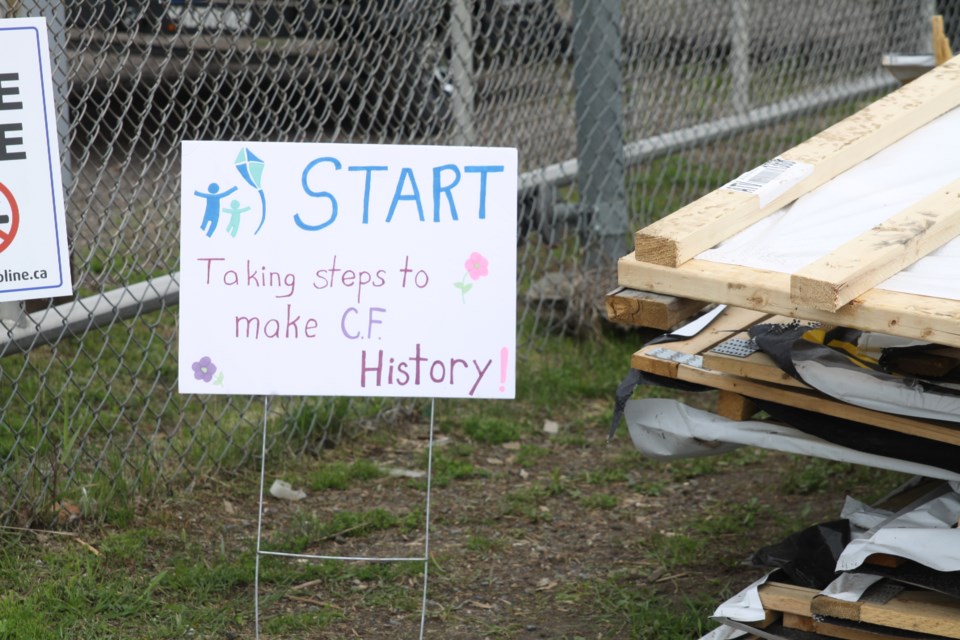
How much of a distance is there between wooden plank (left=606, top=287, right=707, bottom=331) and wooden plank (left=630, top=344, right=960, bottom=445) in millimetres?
181

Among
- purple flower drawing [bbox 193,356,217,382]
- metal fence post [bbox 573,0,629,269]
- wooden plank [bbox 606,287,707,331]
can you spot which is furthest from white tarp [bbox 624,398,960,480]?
metal fence post [bbox 573,0,629,269]

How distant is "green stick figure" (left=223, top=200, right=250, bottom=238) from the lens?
9.20 feet

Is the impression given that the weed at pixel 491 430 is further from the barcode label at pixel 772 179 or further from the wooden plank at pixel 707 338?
the barcode label at pixel 772 179

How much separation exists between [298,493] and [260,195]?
1.40 metres

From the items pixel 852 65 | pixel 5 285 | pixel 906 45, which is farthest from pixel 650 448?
pixel 906 45

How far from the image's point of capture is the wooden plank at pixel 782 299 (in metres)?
2.21

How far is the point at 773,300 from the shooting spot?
91.7 inches

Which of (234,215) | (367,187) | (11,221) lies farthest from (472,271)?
(11,221)

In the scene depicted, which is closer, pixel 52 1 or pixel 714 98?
pixel 52 1

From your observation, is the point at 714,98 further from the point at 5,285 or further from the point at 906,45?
the point at 5,285

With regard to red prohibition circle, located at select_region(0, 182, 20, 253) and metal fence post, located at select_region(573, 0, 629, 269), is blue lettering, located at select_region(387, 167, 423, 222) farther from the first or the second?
metal fence post, located at select_region(573, 0, 629, 269)

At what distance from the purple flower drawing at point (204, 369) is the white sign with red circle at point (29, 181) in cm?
45

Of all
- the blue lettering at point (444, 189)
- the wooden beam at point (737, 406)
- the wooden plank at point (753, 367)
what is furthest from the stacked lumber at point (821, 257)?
the blue lettering at point (444, 189)

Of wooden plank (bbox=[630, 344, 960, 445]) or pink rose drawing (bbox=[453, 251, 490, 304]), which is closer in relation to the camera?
wooden plank (bbox=[630, 344, 960, 445])
